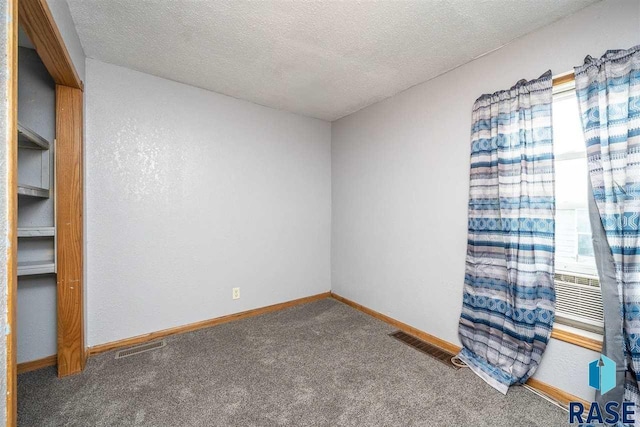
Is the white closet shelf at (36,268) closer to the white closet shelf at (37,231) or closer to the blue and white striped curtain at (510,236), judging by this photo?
the white closet shelf at (37,231)

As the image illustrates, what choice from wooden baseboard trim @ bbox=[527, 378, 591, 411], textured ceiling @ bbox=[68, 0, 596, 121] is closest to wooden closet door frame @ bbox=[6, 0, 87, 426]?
A: textured ceiling @ bbox=[68, 0, 596, 121]

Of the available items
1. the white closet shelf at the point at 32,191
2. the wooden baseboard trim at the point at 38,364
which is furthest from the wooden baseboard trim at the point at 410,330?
the white closet shelf at the point at 32,191

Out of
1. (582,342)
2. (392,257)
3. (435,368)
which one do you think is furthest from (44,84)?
(582,342)

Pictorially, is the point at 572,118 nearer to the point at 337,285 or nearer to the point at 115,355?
the point at 337,285

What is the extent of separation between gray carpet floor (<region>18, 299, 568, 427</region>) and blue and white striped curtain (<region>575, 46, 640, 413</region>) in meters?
0.61

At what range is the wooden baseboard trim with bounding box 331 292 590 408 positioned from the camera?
168cm

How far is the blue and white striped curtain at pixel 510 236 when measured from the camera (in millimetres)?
1750

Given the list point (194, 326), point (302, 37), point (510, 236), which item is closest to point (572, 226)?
point (510, 236)

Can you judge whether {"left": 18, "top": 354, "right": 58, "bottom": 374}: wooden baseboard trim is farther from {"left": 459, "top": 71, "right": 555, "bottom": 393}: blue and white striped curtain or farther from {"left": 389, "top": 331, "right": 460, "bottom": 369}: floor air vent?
{"left": 459, "top": 71, "right": 555, "bottom": 393}: blue and white striped curtain

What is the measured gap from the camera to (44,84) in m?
2.03

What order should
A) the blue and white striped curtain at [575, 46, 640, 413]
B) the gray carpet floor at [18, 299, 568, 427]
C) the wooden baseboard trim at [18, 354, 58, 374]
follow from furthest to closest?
the wooden baseboard trim at [18, 354, 58, 374] < the gray carpet floor at [18, 299, 568, 427] < the blue and white striped curtain at [575, 46, 640, 413]

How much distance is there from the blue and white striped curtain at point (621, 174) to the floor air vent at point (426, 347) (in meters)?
0.98

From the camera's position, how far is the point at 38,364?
2.03 metres

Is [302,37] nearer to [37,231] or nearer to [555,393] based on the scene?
[37,231]
